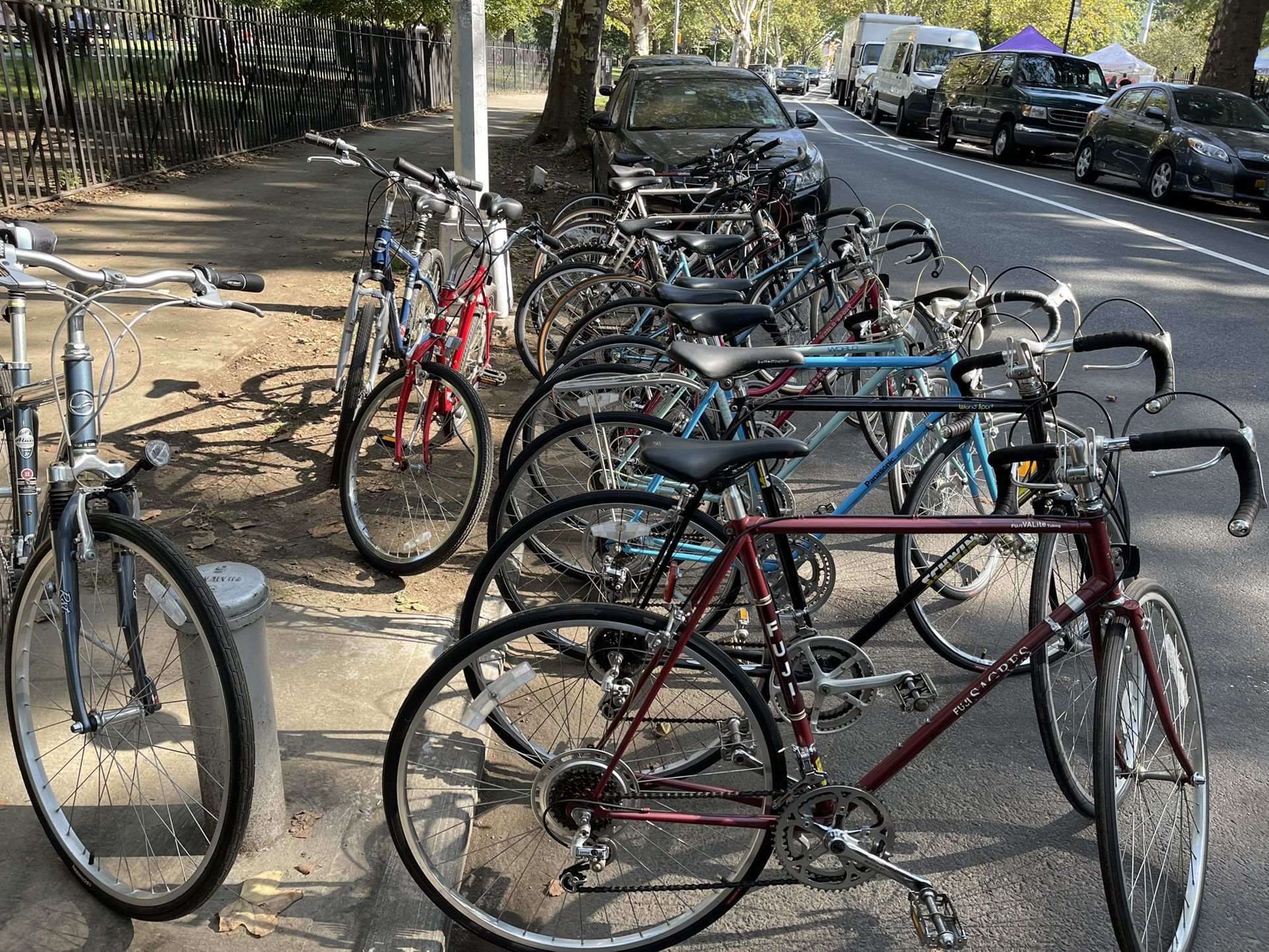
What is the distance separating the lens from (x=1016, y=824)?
3.06 metres

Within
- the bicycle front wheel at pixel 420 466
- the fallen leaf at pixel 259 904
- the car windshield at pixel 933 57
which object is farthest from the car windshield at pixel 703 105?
the car windshield at pixel 933 57

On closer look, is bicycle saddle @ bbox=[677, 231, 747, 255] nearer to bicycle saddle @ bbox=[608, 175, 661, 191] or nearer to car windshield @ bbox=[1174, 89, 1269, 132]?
bicycle saddle @ bbox=[608, 175, 661, 191]

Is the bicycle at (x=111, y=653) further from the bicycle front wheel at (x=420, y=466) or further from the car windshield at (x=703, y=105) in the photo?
the car windshield at (x=703, y=105)

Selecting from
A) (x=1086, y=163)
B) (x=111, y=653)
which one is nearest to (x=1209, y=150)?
(x=1086, y=163)

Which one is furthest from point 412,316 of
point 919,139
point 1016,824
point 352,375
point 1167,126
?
point 919,139

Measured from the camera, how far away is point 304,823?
282 centimetres

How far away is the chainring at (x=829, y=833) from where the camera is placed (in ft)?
8.02

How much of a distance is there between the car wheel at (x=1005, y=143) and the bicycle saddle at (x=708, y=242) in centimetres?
1624

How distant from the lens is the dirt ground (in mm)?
4141

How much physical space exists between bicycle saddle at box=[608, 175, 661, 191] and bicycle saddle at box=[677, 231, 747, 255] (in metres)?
1.41

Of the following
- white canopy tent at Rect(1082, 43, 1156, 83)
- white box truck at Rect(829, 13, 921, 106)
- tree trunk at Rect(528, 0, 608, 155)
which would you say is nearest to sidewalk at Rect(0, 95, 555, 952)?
tree trunk at Rect(528, 0, 608, 155)

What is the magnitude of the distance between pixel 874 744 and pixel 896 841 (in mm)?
477

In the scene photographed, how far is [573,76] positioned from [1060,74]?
990 cm

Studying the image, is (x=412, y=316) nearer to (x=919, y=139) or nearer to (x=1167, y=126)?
(x=1167, y=126)
